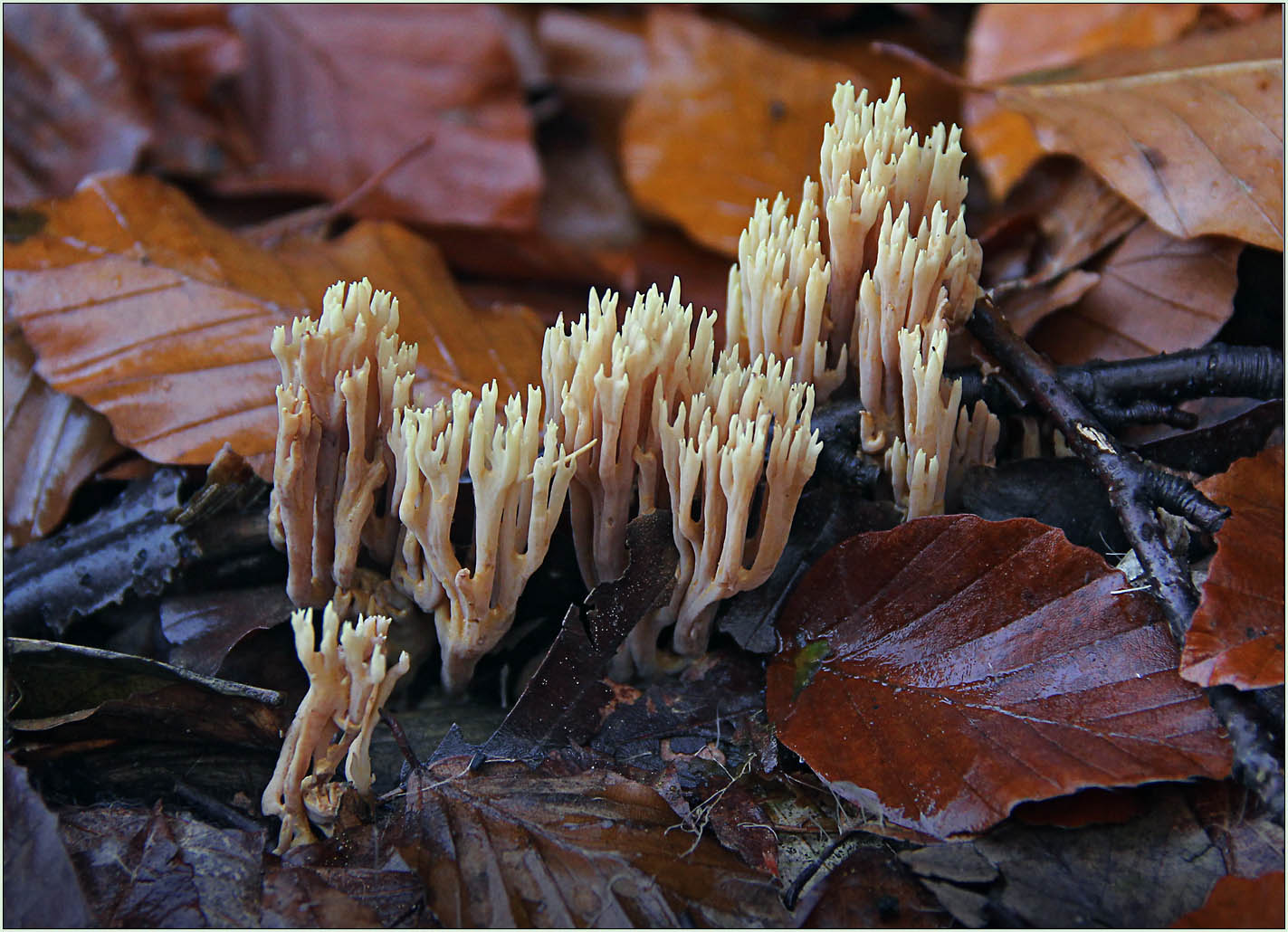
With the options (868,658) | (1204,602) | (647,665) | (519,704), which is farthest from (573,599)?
(1204,602)

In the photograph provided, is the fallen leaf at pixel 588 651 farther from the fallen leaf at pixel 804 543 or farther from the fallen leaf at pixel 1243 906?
the fallen leaf at pixel 1243 906

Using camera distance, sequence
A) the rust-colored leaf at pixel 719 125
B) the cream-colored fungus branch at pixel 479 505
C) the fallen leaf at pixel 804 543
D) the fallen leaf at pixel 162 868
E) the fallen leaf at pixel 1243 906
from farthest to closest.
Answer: the rust-colored leaf at pixel 719 125
the fallen leaf at pixel 804 543
the cream-colored fungus branch at pixel 479 505
the fallen leaf at pixel 162 868
the fallen leaf at pixel 1243 906

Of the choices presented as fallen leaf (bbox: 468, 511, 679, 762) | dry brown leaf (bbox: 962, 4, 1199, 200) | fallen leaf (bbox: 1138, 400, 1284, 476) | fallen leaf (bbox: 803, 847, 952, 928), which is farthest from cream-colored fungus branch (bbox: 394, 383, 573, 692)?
dry brown leaf (bbox: 962, 4, 1199, 200)

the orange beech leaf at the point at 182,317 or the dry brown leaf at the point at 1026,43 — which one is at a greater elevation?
the dry brown leaf at the point at 1026,43

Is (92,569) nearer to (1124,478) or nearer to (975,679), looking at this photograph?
(975,679)

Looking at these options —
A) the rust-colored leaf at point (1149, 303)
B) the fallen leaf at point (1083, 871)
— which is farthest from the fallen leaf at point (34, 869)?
the rust-colored leaf at point (1149, 303)

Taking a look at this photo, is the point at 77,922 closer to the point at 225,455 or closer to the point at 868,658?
the point at 225,455
